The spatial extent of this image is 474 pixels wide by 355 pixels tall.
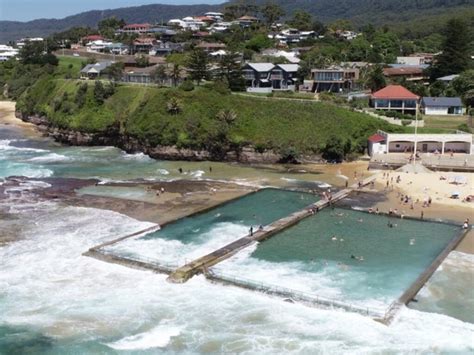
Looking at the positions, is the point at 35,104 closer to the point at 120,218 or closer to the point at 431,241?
the point at 120,218

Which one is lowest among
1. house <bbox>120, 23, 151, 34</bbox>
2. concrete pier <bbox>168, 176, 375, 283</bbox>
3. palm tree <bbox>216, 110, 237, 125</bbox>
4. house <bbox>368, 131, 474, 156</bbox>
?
concrete pier <bbox>168, 176, 375, 283</bbox>

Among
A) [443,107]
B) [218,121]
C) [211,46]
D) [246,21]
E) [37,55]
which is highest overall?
[246,21]

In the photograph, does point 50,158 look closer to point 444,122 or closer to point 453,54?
point 444,122

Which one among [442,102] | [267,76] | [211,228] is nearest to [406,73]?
[442,102]

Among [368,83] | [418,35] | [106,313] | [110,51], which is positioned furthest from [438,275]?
[418,35]

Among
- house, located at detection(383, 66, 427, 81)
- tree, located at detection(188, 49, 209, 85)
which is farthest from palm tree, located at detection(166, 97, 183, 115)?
house, located at detection(383, 66, 427, 81)

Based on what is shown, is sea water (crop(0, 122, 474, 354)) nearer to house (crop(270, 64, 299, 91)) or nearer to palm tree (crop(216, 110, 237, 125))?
palm tree (crop(216, 110, 237, 125))

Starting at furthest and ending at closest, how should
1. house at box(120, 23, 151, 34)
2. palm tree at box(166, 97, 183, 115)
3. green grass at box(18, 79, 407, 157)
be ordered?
1. house at box(120, 23, 151, 34)
2. palm tree at box(166, 97, 183, 115)
3. green grass at box(18, 79, 407, 157)
